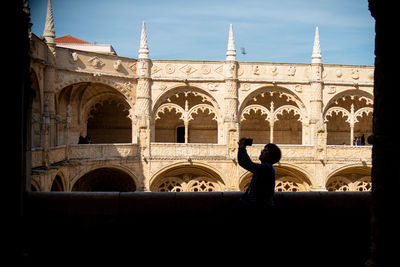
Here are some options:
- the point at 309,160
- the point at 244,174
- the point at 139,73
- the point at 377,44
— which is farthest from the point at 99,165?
the point at 377,44

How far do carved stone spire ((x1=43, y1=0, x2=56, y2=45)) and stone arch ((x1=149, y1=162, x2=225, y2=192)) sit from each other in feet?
23.6

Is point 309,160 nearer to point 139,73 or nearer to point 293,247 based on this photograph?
point 139,73

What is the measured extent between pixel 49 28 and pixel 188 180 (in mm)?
8751

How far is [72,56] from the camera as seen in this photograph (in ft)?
50.4

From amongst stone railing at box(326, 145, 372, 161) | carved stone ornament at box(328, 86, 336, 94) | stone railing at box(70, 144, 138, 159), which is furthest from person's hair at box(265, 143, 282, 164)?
carved stone ornament at box(328, 86, 336, 94)

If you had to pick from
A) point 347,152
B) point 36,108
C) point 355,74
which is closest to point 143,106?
point 36,108

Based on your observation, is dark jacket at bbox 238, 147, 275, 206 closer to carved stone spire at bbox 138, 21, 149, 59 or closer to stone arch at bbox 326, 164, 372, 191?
carved stone spire at bbox 138, 21, 149, 59

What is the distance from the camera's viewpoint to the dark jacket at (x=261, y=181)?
3.37m

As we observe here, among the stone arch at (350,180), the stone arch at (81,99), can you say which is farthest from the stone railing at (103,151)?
the stone arch at (350,180)

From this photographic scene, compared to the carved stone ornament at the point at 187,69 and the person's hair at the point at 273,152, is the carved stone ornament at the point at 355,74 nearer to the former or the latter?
the carved stone ornament at the point at 187,69

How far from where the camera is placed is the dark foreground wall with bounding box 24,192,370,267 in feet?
12.7

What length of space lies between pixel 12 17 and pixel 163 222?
2.38 metres

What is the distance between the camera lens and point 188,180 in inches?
715

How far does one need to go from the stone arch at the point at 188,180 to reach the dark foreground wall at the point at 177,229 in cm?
1321
